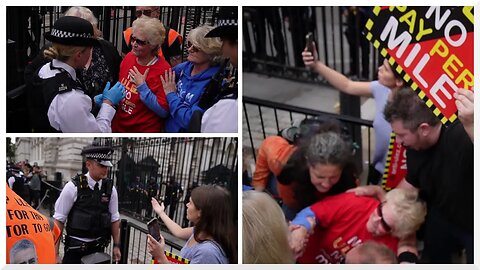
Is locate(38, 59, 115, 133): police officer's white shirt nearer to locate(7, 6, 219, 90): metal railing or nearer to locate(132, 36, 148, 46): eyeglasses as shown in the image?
locate(7, 6, 219, 90): metal railing

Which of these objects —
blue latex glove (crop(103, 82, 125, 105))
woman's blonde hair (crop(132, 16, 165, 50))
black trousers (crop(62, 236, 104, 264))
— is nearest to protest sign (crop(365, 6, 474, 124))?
woman's blonde hair (crop(132, 16, 165, 50))

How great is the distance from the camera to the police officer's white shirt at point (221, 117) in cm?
268

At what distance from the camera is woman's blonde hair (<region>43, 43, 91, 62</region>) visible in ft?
8.56

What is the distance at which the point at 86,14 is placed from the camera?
2.61 metres

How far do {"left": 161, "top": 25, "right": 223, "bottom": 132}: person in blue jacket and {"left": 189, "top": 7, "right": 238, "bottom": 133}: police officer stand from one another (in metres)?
0.02

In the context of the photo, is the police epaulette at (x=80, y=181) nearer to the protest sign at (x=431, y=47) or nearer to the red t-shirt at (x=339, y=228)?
the red t-shirt at (x=339, y=228)

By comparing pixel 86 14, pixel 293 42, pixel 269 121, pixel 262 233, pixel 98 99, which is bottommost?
pixel 262 233

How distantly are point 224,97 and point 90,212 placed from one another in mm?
721

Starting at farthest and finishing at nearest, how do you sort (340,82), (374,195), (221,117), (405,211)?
1. (340,82)
2. (374,195)
3. (405,211)
4. (221,117)

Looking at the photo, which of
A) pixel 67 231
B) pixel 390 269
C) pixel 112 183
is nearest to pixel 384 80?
pixel 390 269

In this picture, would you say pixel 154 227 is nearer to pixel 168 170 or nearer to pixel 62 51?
pixel 168 170

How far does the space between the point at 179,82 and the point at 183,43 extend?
0.15 meters

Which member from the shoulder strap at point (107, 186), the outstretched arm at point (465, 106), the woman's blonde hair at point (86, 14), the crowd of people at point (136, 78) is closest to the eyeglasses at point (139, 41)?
the crowd of people at point (136, 78)

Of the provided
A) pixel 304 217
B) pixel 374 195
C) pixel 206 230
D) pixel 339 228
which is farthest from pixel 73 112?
pixel 374 195
